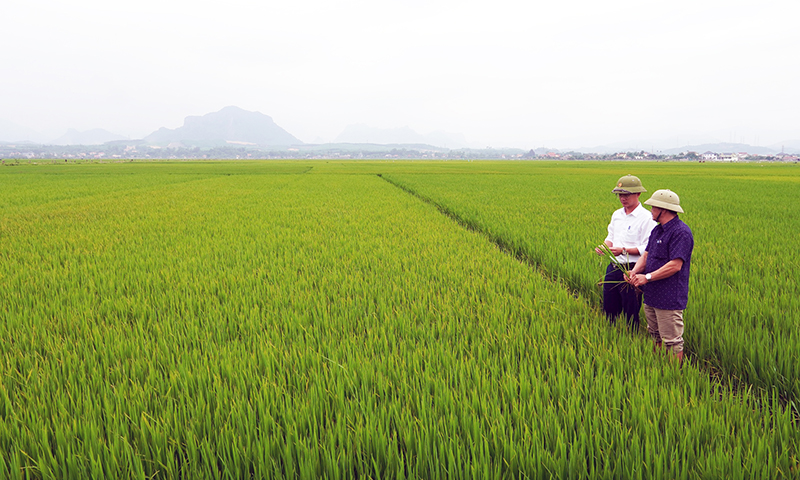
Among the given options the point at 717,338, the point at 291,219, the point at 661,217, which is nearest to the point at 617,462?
the point at 661,217

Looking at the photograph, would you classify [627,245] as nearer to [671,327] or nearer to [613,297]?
[613,297]

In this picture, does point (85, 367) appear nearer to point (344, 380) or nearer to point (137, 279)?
point (344, 380)

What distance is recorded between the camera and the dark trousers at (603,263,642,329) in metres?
3.06

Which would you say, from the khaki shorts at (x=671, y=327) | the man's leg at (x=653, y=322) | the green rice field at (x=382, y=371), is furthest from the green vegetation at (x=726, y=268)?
the khaki shorts at (x=671, y=327)

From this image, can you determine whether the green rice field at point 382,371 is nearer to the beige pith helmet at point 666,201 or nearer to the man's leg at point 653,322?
the man's leg at point 653,322

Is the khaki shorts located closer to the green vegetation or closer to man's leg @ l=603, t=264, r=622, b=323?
the green vegetation

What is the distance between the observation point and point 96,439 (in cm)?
168

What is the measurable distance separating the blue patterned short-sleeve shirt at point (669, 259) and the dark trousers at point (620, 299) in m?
0.49

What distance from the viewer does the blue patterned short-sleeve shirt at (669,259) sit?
2.33 meters

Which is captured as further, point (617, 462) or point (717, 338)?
point (717, 338)

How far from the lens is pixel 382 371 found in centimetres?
227

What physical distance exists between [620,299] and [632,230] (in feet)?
1.99

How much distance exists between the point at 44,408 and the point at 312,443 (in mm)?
1466

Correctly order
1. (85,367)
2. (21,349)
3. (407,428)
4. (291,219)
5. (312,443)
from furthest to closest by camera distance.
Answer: (291,219), (21,349), (85,367), (407,428), (312,443)
